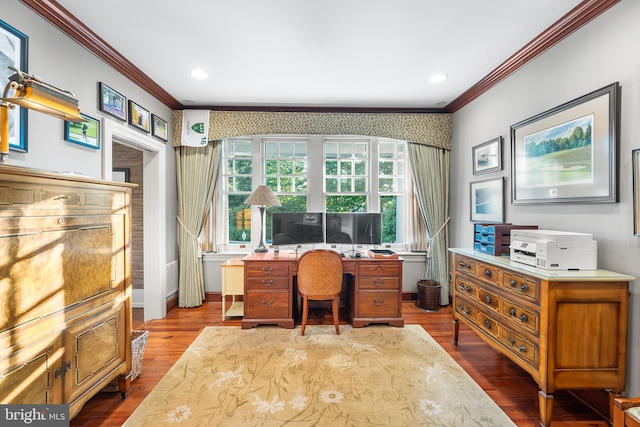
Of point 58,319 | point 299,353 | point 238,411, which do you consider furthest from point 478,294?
point 58,319

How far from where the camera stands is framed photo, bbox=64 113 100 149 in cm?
203

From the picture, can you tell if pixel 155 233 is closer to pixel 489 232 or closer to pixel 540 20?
pixel 489 232

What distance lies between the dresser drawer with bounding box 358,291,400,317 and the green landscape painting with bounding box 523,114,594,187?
177 cm

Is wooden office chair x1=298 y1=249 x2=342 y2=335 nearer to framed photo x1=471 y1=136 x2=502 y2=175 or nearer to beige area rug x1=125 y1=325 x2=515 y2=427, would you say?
beige area rug x1=125 y1=325 x2=515 y2=427

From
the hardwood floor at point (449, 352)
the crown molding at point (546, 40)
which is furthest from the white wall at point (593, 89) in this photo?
the hardwood floor at point (449, 352)

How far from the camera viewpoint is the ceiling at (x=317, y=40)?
1.92m

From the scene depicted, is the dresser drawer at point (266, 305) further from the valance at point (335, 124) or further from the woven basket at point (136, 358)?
the valance at point (335, 124)

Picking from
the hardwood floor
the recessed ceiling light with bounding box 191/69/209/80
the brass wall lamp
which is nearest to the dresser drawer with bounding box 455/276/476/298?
the hardwood floor

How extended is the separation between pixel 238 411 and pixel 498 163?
3.30 m

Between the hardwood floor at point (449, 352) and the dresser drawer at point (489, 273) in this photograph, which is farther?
the dresser drawer at point (489, 273)

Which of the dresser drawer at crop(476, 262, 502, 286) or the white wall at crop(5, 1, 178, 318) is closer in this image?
the white wall at crop(5, 1, 178, 318)

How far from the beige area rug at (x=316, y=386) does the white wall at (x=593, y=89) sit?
3.78 feet

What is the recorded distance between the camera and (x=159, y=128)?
10.9 feet

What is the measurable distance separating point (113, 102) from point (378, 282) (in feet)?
10.7
